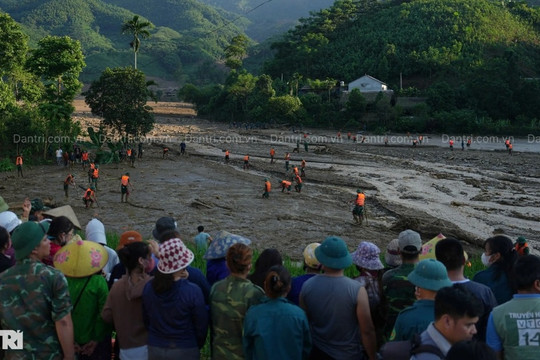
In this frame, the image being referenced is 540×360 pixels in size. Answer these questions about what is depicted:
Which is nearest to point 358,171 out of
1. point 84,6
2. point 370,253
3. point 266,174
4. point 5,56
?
point 266,174

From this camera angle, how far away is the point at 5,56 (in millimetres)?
26656

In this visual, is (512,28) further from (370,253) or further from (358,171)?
(370,253)

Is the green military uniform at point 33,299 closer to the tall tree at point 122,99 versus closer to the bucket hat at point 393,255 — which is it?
the bucket hat at point 393,255

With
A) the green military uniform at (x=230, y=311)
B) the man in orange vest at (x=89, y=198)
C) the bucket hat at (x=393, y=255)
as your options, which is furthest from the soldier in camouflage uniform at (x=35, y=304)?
the man in orange vest at (x=89, y=198)

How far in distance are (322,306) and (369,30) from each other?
268 feet

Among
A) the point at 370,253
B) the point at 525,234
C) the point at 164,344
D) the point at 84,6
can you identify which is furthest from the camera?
Result: the point at 84,6

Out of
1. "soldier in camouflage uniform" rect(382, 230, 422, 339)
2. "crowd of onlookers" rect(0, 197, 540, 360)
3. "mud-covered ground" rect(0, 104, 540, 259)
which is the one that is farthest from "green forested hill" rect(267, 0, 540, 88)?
"crowd of onlookers" rect(0, 197, 540, 360)

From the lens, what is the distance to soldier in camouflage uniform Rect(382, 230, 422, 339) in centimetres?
372

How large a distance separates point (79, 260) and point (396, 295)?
2.49 meters

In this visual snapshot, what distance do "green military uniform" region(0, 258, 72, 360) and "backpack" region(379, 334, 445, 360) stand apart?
Result: 2149 mm

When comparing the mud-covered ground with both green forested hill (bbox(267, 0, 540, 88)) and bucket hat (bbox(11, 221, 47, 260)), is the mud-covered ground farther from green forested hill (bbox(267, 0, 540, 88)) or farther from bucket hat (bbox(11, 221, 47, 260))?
green forested hill (bbox(267, 0, 540, 88))

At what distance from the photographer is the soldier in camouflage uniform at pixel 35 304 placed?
3252mm

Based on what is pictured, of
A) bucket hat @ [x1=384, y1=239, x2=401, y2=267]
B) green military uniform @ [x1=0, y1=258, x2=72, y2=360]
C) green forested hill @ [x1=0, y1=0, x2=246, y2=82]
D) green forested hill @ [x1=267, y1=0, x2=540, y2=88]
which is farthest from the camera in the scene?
green forested hill @ [x1=0, y1=0, x2=246, y2=82]

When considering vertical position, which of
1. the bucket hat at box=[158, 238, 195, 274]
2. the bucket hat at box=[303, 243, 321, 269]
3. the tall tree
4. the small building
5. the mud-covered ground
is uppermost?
the small building
